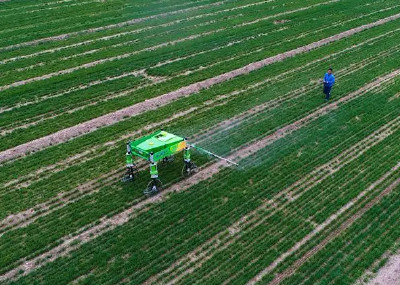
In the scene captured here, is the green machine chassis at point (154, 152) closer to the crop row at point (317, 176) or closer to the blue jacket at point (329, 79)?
the crop row at point (317, 176)

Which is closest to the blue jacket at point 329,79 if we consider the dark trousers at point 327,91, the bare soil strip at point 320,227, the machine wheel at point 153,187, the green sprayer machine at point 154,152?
the dark trousers at point 327,91

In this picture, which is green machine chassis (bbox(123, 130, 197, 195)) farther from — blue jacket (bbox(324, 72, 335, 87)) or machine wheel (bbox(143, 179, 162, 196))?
blue jacket (bbox(324, 72, 335, 87))

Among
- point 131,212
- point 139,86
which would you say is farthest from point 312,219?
point 139,86

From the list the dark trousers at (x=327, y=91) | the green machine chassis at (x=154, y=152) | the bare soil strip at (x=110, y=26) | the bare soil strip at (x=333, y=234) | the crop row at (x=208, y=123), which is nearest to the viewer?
the bare soil strip at (x=333, y=234)

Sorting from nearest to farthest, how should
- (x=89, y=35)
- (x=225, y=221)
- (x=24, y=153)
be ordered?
(x=225, y=221) < (x=24, y=153) < (x=89, y=35)

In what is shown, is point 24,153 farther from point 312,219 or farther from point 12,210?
point 312,219

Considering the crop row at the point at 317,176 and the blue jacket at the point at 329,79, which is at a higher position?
the blue jacket at the point at 329,79

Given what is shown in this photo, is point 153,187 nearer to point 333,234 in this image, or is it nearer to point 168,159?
point 168,159
